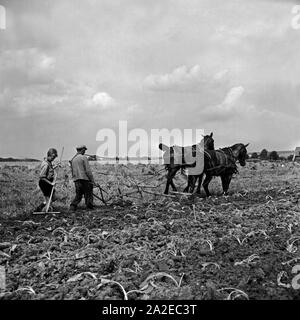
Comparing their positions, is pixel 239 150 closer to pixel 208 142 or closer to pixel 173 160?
pixel 208 142

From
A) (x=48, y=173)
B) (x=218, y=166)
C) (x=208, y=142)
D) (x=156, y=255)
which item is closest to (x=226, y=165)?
(x=218, y=166)

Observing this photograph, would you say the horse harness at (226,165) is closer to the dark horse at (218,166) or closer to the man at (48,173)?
the dark horse at (218,166)

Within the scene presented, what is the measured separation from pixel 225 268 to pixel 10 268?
2.71 metres

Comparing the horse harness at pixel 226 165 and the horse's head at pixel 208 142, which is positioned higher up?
the horse's head at pixel 208 142

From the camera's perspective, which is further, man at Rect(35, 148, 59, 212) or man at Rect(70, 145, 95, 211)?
man at Rect(70, 145, 95, 211)

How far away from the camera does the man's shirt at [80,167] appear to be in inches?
441

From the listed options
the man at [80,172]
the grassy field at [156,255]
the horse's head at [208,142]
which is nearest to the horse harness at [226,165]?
the horse's head at [208,142]

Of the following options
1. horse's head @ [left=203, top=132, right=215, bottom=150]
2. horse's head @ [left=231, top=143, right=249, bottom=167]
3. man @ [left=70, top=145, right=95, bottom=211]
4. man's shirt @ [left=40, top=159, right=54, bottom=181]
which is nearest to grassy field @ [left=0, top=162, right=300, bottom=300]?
man's shirt @ [left=40, top=159, right=54, bottom=181]

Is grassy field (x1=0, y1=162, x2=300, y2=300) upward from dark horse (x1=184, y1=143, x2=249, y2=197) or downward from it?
downward

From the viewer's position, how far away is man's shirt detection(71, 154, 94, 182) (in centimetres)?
1120

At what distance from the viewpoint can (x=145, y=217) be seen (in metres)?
9.63

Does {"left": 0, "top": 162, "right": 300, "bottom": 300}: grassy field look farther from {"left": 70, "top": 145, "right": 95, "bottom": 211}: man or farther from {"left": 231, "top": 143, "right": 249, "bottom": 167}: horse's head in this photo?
{"left": 231, "top": 143, "right": 249, "bottom": 167}: horse's head

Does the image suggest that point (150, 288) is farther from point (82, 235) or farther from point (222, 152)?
point (222, 152)

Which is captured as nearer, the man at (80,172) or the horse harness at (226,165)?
the man at (80,172)
